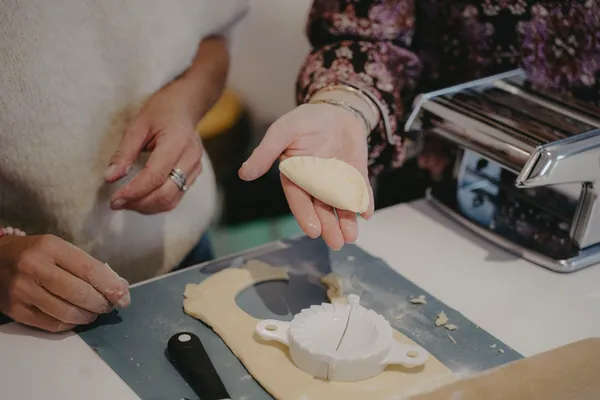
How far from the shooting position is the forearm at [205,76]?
3.36 feet

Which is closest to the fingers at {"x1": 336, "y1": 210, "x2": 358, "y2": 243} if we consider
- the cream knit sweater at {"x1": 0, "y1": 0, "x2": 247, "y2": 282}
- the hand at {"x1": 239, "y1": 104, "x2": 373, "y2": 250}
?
the hand at {"x1": 239, "y1": 104, "x2": 373, "y2": 250}

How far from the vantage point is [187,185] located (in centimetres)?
94

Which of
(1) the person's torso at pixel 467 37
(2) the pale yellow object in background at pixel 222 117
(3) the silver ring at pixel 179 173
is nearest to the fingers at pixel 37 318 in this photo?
(3) the silver ring at pixel 179 173

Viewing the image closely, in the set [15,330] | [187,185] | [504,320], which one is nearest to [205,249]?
[187,185]

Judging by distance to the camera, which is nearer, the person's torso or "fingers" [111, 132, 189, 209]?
"fingers" [111, 132, 189, 209]

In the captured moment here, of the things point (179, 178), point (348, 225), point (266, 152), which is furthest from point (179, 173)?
point (348, 225)

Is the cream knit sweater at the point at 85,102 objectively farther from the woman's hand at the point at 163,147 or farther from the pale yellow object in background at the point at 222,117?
the pale yellow object in background at the point at 222,117

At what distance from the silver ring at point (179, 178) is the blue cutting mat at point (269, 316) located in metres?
0.10

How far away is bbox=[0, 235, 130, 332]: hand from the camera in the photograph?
767mm

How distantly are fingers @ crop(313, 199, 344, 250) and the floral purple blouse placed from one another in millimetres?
259

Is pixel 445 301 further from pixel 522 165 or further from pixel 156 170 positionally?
pixel 156 170

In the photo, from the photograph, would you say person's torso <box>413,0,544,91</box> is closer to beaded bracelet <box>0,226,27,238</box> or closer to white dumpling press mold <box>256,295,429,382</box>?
white dumpling press mold <box>256,295,429,382</box>

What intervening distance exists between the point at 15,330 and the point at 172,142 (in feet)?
0.94

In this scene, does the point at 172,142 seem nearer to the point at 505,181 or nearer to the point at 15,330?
the point at 15,330
